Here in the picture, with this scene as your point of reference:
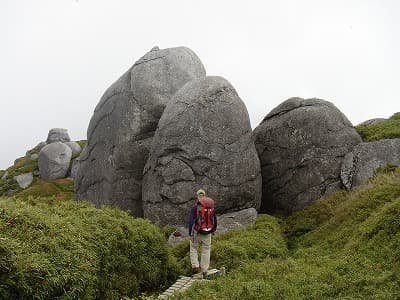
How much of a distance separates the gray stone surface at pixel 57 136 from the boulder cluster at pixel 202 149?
42143 millimetres

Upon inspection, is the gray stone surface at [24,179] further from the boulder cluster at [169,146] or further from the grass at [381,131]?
the grass at [381,131]

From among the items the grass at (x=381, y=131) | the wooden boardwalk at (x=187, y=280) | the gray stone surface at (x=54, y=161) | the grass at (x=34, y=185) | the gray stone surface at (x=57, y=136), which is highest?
the grass at (x=381, y=131)

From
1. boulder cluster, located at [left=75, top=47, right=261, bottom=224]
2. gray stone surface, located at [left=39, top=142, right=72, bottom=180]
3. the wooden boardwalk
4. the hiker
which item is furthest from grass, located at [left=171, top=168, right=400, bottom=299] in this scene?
gray stone surface, located at [left=39, top=142, right=72, bottom=180]

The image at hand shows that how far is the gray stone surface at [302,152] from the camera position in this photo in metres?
24.6

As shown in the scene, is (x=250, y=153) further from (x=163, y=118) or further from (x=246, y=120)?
(x=163, y=118)

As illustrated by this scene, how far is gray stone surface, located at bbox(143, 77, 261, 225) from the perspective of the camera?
22062 mm

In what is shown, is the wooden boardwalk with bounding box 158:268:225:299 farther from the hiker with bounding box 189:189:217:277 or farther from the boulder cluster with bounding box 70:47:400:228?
the boulder cluster with bounding box 70:47:400:228

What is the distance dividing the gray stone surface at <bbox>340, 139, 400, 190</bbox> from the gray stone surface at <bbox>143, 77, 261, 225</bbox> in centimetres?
485

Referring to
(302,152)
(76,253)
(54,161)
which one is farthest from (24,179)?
(76,253)

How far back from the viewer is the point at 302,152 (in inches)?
988

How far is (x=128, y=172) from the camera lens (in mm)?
25750

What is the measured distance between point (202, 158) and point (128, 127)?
5.94m

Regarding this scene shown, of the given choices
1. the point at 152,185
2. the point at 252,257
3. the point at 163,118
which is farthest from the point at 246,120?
the point at 252,257

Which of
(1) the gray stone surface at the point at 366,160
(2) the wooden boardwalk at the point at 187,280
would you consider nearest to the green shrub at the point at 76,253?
(2) the wooden boardwalk at the point at 187,280
